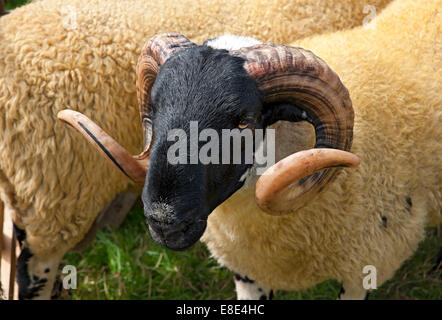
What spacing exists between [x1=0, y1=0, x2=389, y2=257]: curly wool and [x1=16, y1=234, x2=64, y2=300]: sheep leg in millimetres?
72

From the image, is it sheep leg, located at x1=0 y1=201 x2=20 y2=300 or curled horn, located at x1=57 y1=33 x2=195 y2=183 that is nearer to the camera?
curled horn, located at x1=57 y1=33 x2=195 y2=183

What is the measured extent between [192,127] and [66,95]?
1.13m

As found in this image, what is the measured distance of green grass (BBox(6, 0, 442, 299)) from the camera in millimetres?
3715

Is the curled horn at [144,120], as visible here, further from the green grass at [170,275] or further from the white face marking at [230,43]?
the green grass at [170,275]

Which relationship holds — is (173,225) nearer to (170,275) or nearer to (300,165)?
(300,165)

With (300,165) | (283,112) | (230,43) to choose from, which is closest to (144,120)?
(230,43)

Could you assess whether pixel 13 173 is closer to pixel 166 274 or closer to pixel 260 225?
pixel 260 225

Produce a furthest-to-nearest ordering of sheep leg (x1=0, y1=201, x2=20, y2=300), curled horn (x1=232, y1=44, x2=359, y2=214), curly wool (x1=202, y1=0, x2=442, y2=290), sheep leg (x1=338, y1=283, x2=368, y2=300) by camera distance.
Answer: sheep leg (x1=0, y1=201, x2=20, y2=300) → sheep leg (x1=338, y1=283, x2=368, y2=300) → curly wool (x1=202, y1=0, x2=442, y2=290) → curled horn (x1=232, y1=44, x2=359, y2=214)

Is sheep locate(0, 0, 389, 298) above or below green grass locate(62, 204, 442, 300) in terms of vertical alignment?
above

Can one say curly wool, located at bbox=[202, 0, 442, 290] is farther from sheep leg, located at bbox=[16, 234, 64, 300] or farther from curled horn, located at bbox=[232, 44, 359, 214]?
sheep leg, located at bbox=[16, 234, 64, 300]

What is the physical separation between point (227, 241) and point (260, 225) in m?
0.30

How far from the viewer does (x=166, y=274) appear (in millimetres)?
3908

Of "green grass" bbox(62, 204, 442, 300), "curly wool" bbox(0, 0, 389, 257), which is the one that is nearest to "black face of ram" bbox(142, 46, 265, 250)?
"curly wool" bbox(0, 0, 389, 257)
